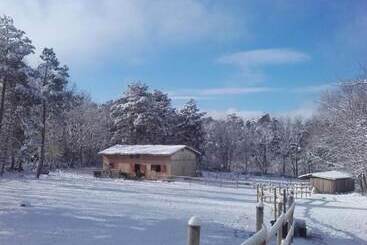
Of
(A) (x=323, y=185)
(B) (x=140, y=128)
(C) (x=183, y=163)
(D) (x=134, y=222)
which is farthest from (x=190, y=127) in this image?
(D) (x=134, y=222)

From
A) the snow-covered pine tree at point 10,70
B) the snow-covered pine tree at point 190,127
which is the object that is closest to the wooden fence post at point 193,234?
the snow-covered pine tree at point 10,70

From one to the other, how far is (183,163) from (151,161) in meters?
4.42

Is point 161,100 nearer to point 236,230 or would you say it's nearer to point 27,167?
point 27,167

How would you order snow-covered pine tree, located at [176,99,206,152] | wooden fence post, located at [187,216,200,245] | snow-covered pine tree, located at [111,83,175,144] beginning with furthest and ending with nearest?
snow-covered pine tree, located at [176,99,206,152] → snow-covered pine tree, located at [111,83,175,144] → wooden fence post, located at [187,216,200,245]

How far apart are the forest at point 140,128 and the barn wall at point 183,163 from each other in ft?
40.4

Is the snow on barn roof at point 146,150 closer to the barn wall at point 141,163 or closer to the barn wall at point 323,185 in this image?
the barn wall at point 141,163

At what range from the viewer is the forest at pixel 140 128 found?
37.5m

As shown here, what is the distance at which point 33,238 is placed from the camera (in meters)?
17.6

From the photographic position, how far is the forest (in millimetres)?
37466

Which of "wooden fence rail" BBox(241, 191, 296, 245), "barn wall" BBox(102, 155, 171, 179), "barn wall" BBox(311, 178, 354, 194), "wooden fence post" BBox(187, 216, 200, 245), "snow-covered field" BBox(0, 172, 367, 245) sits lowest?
"snow-covered field" BBox(0, 172, 367, 245)

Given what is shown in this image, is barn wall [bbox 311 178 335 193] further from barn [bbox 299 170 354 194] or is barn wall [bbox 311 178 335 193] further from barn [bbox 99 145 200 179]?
barn [bbox 99 145 200 179]

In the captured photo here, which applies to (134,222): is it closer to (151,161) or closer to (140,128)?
(151,161)

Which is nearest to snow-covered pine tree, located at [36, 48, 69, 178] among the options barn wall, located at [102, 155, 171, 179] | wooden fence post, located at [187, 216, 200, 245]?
barn wall, located at [102, 155, 171, 179]

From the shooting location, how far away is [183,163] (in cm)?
6556
